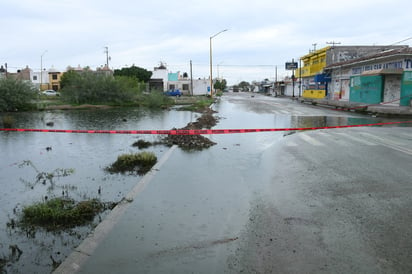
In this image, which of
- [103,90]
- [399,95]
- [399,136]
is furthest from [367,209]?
[103,90]

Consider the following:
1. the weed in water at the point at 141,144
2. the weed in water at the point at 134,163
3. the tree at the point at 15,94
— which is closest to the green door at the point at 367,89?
the weed in water at the point at 141,144

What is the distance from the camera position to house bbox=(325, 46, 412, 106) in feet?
94.4

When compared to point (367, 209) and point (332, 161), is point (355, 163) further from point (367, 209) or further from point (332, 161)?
point (367, 209)

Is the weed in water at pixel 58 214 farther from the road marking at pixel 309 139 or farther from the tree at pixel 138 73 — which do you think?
the tree at pixel 138 73

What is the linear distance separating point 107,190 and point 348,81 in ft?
132

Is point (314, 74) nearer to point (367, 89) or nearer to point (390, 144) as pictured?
point (367, 89)

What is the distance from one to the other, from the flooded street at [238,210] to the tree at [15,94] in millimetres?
26628

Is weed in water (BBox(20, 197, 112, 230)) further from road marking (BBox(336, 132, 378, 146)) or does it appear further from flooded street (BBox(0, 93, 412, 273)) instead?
road marking (BBox(336, 132, 378, 146))

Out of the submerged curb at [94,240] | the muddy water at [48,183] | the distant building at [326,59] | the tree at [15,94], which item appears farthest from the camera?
the distant building at [326,59]

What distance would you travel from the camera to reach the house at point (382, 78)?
28.8 metres

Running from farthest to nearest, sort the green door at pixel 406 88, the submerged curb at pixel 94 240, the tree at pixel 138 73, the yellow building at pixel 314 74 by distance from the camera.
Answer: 1. the tree at pixel 138 73
2. the yellow building at pixel 314 74
3. the green door at pixel 406 88
4. the submerged curb at pixel 94 240

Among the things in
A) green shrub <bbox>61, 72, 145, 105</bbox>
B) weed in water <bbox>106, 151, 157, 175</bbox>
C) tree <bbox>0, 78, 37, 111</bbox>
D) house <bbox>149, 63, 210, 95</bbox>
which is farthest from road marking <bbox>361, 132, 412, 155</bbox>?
house <bbox>149, 63, 210, 95</bbox>

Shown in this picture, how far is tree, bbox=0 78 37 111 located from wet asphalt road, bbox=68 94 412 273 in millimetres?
30523

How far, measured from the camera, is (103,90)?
41.8 m
